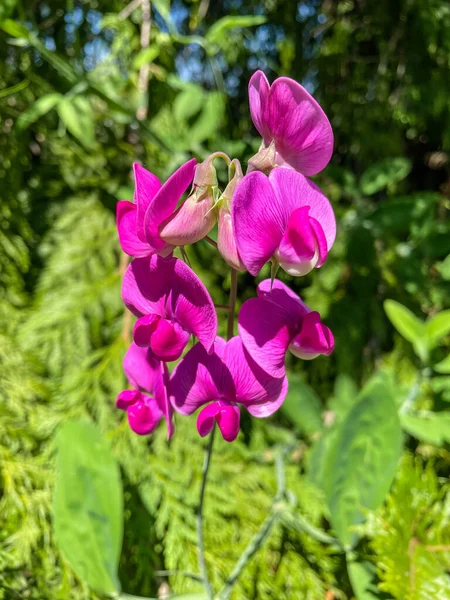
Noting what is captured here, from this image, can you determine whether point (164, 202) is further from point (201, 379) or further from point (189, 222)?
point (201, 379)

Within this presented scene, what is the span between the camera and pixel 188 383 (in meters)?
0.51

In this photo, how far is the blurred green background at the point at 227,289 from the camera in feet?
2.18

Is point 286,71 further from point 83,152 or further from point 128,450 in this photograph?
point 128,450

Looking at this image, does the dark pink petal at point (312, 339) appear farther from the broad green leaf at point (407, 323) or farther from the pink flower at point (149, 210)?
the broad green leaf at point (407, 323)

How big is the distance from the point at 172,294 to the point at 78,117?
19.3 inches

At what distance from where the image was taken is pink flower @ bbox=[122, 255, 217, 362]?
0.47 meters

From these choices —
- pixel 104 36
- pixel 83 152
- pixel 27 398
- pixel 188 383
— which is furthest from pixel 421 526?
pixel 104 36

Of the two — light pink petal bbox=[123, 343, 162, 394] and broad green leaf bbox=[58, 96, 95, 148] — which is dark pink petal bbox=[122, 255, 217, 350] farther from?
broad green leaf bbox=[58, 96, 95, 148]

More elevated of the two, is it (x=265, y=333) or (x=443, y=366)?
(x=265, y=333)

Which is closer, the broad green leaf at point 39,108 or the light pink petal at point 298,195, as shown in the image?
the light pink petal at point 298,195

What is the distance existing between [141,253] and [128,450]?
461 mm

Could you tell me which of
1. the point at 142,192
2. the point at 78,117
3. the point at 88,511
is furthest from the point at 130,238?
the point at 78,117

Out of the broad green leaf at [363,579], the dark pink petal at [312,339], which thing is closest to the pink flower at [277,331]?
the dark pink petal at [312,339]

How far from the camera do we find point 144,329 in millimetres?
480
